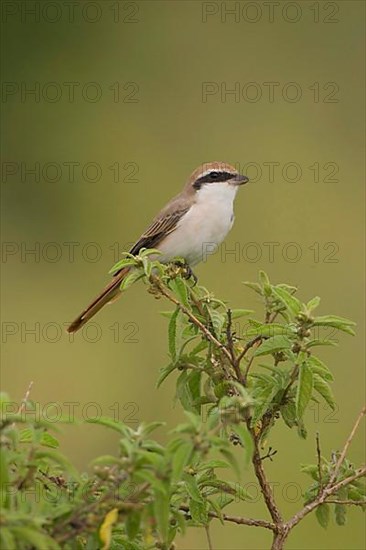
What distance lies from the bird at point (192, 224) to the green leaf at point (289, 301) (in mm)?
1508

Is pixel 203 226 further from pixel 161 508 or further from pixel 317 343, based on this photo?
pixel 161 508

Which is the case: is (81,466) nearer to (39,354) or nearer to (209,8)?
(39,354)

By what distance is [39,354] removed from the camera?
255 inches

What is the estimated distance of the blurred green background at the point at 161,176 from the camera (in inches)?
229

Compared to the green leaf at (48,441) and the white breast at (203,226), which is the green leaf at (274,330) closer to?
the green leaf at (48,441)

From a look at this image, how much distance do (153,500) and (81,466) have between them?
3.50m

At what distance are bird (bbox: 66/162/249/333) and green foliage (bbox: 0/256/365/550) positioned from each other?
1.21 metres

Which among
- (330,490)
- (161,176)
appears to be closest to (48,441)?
(330,490)

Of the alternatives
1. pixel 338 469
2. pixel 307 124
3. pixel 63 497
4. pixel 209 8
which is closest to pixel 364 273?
pixel 307 124

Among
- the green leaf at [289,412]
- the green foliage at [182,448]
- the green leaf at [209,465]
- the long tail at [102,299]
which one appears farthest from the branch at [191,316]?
the long tail at [102,299]

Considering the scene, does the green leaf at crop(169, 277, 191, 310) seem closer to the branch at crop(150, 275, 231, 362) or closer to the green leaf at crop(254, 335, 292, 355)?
the branch at crop(150, 275, 231, 362)

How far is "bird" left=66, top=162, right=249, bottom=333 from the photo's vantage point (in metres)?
3.86

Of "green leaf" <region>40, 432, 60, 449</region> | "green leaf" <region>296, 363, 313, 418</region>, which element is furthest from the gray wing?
"green leaf" <region>40, 432, 60, 449</region>

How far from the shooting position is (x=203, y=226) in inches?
157
